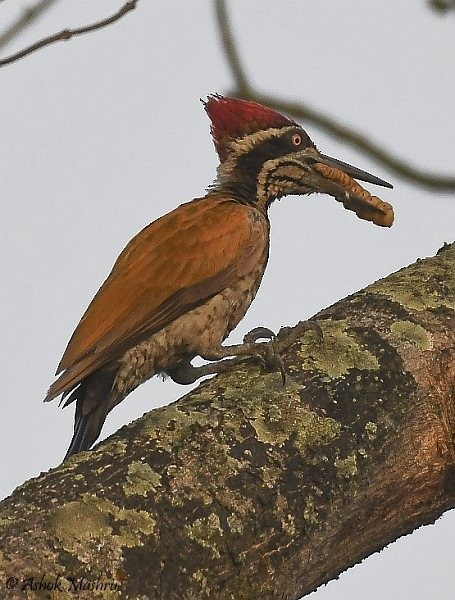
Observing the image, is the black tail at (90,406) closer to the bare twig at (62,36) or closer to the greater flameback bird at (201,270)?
the greater flameback bird at (201,270)

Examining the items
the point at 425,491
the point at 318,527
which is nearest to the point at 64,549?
the point at 318,527

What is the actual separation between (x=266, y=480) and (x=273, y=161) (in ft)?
6.75

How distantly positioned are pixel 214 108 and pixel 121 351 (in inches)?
48.5

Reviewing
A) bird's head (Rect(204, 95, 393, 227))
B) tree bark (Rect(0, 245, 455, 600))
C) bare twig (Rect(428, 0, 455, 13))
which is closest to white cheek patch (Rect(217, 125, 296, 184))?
bird's head (Rect(204, 95, 393, 227))

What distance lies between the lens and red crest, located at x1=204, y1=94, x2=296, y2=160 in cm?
404

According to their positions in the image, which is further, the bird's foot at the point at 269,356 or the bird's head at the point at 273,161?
the bird's head at the point at 273,161

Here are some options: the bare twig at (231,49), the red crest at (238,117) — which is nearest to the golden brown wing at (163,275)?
the red crest at (238,117)

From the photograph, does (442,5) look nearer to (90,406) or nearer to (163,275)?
(163,275)

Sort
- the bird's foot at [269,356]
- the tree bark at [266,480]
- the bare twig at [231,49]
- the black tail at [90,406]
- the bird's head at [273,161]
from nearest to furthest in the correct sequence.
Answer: the tree bark at [266,480]
the bird's foot at [269,356]
the bare twig at [231,49]
the black tail at [90,406]
the bird's head at [273,161]

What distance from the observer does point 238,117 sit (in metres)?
4.06

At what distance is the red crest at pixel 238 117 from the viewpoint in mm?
4043

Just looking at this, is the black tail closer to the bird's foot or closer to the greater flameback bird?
the greater flameback bird

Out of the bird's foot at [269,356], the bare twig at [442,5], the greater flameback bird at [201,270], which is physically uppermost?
the bare twig at [442,5]

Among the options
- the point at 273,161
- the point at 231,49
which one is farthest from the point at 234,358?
the point at 273,161
